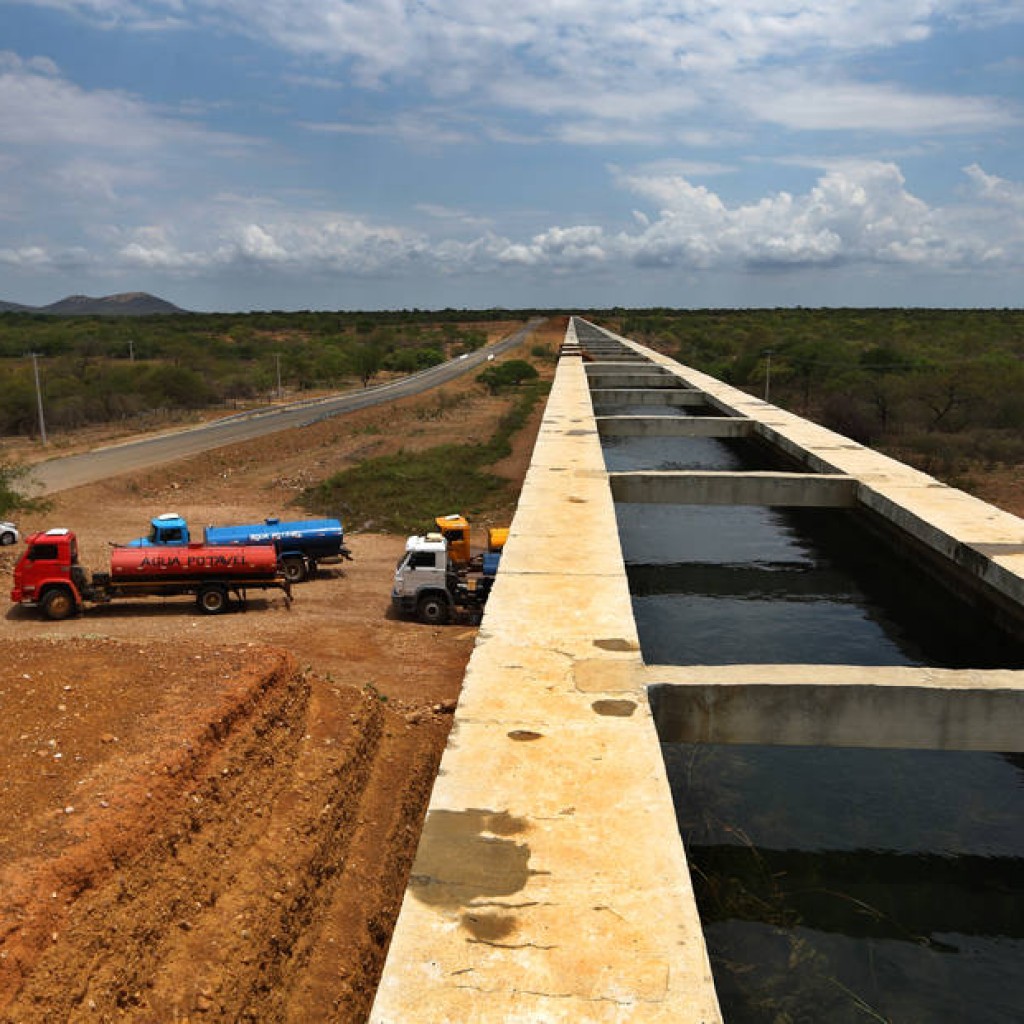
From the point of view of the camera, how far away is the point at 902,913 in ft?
32.5

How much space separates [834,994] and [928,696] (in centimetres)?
308

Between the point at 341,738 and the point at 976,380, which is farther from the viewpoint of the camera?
the point at 976,380

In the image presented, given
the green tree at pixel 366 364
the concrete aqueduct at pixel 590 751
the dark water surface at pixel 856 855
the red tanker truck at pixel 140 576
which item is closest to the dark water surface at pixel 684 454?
the dark water surface at pixel 856 855

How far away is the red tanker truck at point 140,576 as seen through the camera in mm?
20266

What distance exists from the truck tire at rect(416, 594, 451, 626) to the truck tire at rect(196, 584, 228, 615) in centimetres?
464

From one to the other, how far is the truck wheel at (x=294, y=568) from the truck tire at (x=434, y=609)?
16.4ft

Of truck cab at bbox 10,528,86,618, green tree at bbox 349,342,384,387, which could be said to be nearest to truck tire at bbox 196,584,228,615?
truck cab at bbox 10,528,86,618

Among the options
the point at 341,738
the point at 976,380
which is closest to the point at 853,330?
the point at 976,380

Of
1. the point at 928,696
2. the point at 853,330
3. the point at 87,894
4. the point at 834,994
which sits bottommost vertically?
the point at 834,994

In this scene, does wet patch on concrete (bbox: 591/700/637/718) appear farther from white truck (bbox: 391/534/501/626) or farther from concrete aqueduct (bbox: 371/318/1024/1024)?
white truck (bbox: 391/534/501/626)

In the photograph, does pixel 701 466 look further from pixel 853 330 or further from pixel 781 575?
pixel 853 330

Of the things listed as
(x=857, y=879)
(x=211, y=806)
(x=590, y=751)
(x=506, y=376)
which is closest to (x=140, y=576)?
(x=211, y=806)

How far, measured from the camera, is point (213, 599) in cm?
2069

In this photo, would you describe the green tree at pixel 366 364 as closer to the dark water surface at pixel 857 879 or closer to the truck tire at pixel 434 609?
the truck tire at pixel 434 609
